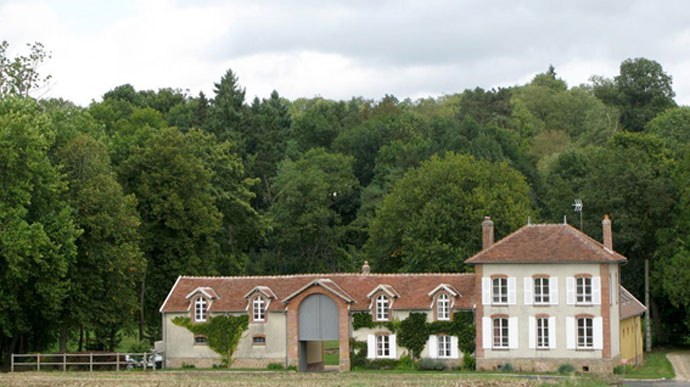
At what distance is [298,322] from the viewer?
193 ft

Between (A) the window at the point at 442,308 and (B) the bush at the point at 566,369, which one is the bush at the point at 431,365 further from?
(B) the bush at the point at 566,369

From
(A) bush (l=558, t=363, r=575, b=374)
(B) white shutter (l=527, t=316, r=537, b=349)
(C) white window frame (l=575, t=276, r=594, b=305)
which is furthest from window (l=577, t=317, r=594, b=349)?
(B) white shutter (l=527, t=316, r=537, b=349)

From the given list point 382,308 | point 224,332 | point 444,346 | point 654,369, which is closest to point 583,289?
point 654,369

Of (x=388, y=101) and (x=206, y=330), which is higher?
(x=388, y=101)

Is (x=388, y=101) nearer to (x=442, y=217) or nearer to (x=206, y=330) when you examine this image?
(x=442, y=217)

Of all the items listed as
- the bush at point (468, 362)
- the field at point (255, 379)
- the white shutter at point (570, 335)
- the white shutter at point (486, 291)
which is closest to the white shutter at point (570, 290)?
the white shutter at point (570, 335)

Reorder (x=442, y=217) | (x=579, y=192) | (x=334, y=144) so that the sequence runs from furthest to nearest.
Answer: (x=334, y=144) < (x=579, y=192) < (x=442, y=217)

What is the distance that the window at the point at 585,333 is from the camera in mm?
55781

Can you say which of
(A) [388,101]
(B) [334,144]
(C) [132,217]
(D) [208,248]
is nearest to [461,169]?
(D) [208,248]

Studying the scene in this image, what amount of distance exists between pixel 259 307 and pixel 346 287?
4.97 m

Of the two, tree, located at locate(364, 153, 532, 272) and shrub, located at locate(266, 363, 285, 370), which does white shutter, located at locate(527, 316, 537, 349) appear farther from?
shrub, located at locate(266, 363, 285, 370)

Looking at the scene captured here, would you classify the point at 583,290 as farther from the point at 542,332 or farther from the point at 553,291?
the point at 542,332

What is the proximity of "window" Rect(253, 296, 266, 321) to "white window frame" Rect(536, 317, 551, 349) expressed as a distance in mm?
14997

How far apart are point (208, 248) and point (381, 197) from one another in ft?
80.0
